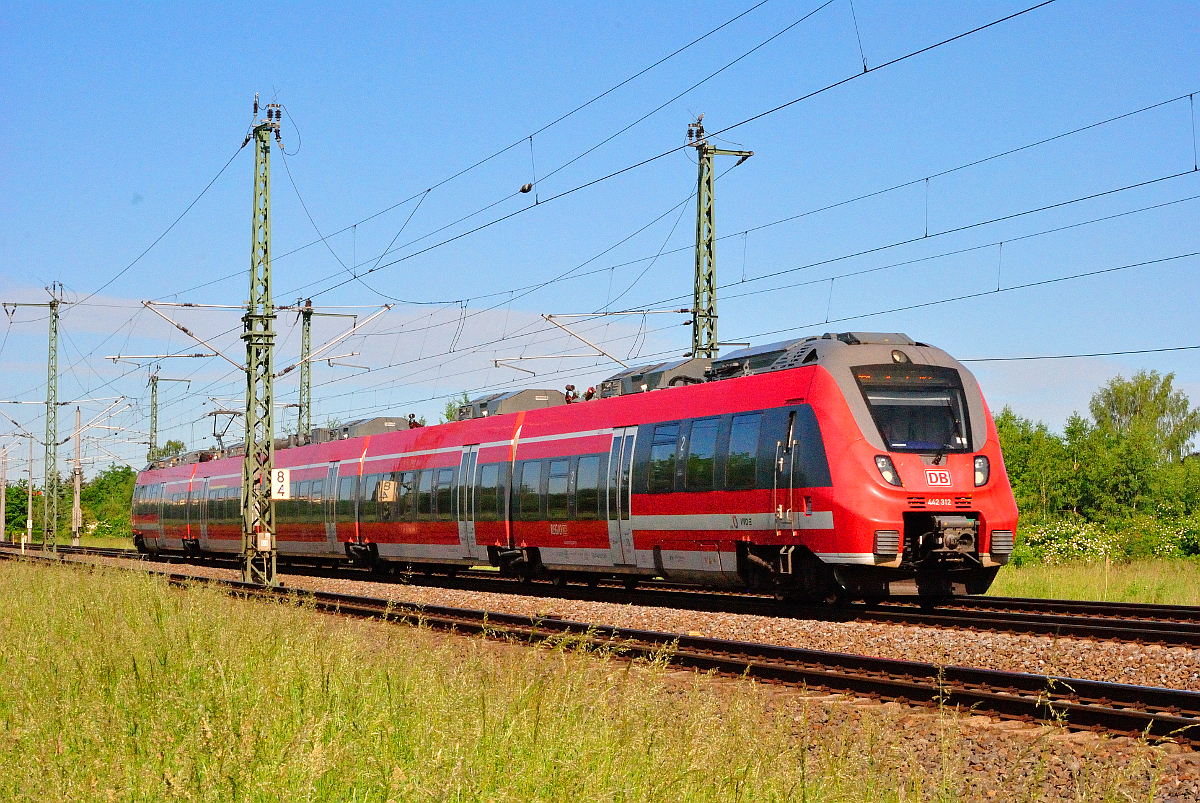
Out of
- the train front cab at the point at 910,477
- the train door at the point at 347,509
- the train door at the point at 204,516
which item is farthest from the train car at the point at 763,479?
the train door at the point at 204,516

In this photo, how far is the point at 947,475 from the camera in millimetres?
15320

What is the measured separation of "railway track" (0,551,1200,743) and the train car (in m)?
3.20

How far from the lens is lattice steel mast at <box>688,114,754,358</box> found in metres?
27.0

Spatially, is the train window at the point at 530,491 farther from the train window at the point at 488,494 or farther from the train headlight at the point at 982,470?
the train headlight at the point at 982,470

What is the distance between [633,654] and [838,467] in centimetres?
414

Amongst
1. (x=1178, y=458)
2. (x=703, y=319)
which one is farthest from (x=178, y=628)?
(x=1178, y=458)

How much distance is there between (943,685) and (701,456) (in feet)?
27.8

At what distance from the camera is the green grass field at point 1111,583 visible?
20375 mm

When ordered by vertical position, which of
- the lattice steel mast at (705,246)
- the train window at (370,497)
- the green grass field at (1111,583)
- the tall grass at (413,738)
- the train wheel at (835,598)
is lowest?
the green grass field at (1111,583)

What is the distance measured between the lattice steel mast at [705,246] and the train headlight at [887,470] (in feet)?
39.0

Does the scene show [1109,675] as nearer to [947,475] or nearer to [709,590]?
[947,475]

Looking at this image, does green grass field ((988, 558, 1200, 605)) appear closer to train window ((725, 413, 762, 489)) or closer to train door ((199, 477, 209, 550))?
train window ((725, 413, 762, 489))

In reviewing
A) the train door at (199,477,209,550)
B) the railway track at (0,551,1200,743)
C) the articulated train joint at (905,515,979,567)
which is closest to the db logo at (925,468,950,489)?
the articulated train joint at (905,515,979,567)

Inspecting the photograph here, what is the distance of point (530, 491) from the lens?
74.8 feet
